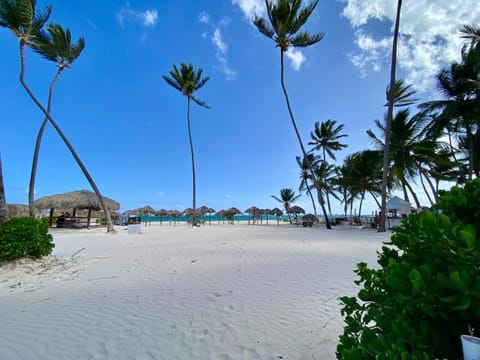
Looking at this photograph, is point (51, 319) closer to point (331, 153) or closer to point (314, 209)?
point (331, 153)

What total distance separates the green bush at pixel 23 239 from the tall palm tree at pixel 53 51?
918 cm

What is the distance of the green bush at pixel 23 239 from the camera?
4.39 m

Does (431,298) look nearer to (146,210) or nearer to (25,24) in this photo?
(25,24)

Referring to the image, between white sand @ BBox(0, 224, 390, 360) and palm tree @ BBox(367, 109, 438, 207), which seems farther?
palm tree @ BBox(367, 109, 438, 207)

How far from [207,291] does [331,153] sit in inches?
844

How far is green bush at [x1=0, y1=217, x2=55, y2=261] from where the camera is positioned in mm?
4391

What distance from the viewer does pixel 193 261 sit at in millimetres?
5254

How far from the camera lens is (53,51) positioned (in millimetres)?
12344

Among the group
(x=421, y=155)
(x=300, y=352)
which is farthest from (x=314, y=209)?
(x=300, y=352)

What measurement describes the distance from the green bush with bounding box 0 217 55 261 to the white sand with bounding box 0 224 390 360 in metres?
0.23

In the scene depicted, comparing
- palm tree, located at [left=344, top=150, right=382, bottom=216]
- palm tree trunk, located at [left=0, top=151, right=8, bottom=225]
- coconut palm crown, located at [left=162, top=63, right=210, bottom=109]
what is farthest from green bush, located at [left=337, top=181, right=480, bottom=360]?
coconut palm crown, located at [left=162, top=63, right=210, bottom=109]

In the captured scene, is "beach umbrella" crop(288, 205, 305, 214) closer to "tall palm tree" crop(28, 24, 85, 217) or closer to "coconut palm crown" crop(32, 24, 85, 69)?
"tall palm tree" crop(28, 24, 85, 217)

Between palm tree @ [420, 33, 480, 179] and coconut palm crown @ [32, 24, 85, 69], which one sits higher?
coconut palm crown @ [32, 24, 85, 69]

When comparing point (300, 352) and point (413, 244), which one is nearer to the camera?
point (413, 244)
